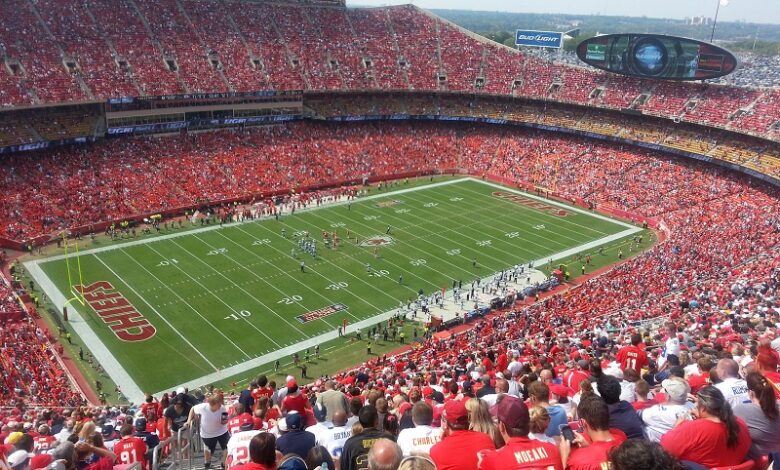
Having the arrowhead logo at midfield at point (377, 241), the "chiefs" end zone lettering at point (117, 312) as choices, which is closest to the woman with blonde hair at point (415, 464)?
the "chiefs" end zone lettering at point (117, 312)

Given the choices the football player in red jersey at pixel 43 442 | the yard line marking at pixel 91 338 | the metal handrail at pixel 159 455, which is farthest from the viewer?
the yard line marking at pixel 91 338

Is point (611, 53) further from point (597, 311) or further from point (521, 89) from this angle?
point (597, 311)

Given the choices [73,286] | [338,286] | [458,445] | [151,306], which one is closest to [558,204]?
[338,286]

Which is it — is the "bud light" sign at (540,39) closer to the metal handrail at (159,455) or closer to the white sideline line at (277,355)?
the white sideline line at (277,355)

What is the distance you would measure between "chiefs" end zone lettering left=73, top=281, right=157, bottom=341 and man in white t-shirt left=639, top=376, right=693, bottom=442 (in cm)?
2342

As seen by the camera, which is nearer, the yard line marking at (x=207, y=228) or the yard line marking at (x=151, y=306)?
the yard line marking at (x=151, y=306)

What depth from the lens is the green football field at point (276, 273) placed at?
25484 millimetres

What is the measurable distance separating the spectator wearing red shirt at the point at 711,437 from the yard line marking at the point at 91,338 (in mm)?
20463

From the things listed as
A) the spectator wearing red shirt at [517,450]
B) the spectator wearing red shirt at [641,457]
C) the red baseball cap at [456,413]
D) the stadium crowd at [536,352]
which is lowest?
the stadium crowd at [536,352]

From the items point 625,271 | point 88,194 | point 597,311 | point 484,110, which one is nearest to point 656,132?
point 484,110

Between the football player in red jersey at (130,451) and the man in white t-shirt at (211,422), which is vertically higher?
the football player in red jersey at (130,451)

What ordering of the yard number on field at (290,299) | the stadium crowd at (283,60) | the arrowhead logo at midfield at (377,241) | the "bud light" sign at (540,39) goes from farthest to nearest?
the "bud light" sign at (540,39)
the stadium crowd at (283,60)
the arrowhead logo at midfield at (377,241)
the yard number on field at (290,299)

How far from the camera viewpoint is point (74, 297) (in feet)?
95.5

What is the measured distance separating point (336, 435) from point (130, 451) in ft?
9.81
